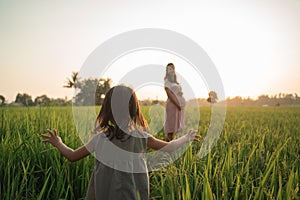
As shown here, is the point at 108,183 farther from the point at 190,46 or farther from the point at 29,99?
the point at 29,99

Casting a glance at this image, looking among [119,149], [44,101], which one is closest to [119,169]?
[119,149]

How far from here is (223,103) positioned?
2662 millimetres

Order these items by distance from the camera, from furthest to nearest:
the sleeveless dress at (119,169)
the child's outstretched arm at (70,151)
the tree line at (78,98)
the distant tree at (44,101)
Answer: the distant tree at (44,101) < the tree line at (78,98) < the child's outstretched arm at (70,151) < the sleeveless dress at (119,169)

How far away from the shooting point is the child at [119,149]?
5.36 feet

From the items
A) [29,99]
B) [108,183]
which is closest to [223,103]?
[108,183]

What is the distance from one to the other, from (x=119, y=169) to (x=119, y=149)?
0.37 ft

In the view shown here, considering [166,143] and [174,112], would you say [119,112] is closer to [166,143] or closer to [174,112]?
[166,143]

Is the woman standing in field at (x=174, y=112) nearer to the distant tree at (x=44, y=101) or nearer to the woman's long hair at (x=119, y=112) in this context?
the distant tree at (x=44, y=101)

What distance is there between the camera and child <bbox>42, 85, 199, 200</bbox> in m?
1.63

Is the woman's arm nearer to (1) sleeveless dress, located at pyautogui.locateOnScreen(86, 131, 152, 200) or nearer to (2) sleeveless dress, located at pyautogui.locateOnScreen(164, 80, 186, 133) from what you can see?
(2) sleeveless dress, located at pyautogui.locateOnScreen(164, 80, 186, 133)

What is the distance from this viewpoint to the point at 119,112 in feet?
5.43

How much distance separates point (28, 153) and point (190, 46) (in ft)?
5.95

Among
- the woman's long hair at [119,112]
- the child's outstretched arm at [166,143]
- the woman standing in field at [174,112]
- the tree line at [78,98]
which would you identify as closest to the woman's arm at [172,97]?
the woman standing in field at [174,112]

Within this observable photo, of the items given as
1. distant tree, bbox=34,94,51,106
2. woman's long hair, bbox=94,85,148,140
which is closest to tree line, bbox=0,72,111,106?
distant tree, bbox=34,94,51,106
